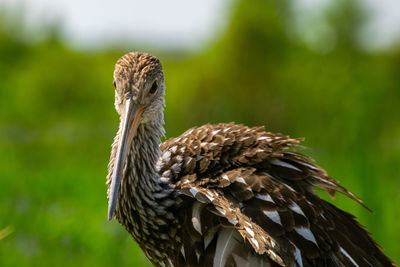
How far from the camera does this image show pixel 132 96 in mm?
3566

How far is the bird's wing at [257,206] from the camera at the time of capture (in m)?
3.52

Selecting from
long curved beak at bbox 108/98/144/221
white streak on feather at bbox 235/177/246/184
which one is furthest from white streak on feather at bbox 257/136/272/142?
long curved beak at bbox 108/98/144/221

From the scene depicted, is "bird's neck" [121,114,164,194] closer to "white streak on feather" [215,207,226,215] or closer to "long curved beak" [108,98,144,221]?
"long curved beak" [108,98,144,221]

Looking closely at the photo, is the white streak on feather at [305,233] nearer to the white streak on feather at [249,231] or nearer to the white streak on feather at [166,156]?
the white streak on feather at [249,231]

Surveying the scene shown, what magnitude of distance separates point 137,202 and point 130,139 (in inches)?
19.1

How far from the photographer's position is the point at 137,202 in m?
3.88

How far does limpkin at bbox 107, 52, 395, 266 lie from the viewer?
353 cm

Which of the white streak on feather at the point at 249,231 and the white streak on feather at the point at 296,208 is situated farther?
the white streak on feather at the point at 296,208

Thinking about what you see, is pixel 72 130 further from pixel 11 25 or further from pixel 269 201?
Result: pixel 269 201

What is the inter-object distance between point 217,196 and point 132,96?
2.47ft

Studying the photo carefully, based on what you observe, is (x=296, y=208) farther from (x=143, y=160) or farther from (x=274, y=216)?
(x=143, y=160)

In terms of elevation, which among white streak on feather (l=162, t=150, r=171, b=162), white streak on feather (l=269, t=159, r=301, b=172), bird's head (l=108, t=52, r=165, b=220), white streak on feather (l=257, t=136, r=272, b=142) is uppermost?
bird's head (l=108, t=52, r=165, b=220)

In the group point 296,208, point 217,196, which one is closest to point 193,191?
point 217,196

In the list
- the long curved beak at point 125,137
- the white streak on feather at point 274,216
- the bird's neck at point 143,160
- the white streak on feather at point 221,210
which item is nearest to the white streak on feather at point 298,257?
the white streak on feather at point 274,216
